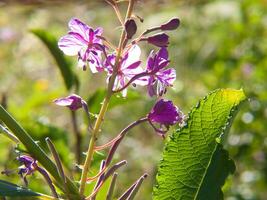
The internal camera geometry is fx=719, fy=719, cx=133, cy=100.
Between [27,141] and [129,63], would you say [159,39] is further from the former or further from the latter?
[27,141]

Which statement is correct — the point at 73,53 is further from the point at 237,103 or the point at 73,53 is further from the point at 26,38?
the point at 26,38

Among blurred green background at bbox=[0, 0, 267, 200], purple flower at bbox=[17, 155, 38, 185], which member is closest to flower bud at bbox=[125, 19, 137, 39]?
purple flower at bbox=[17, 155, 38, 185]

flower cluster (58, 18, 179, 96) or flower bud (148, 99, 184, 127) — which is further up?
flower cluster (58, 18, 179, 96)

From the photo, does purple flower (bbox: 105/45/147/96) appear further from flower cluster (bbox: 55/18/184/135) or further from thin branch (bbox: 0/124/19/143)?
thin branch (bbox: 0/124/19/143)

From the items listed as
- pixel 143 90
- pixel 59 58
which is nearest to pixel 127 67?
pixel 59 58

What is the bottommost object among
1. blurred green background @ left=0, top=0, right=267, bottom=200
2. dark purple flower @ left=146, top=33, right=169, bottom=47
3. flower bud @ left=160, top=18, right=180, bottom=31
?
blurred green background @ left=0, top=0, right=267, bottom=200

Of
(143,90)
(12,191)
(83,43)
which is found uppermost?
(83,43)
